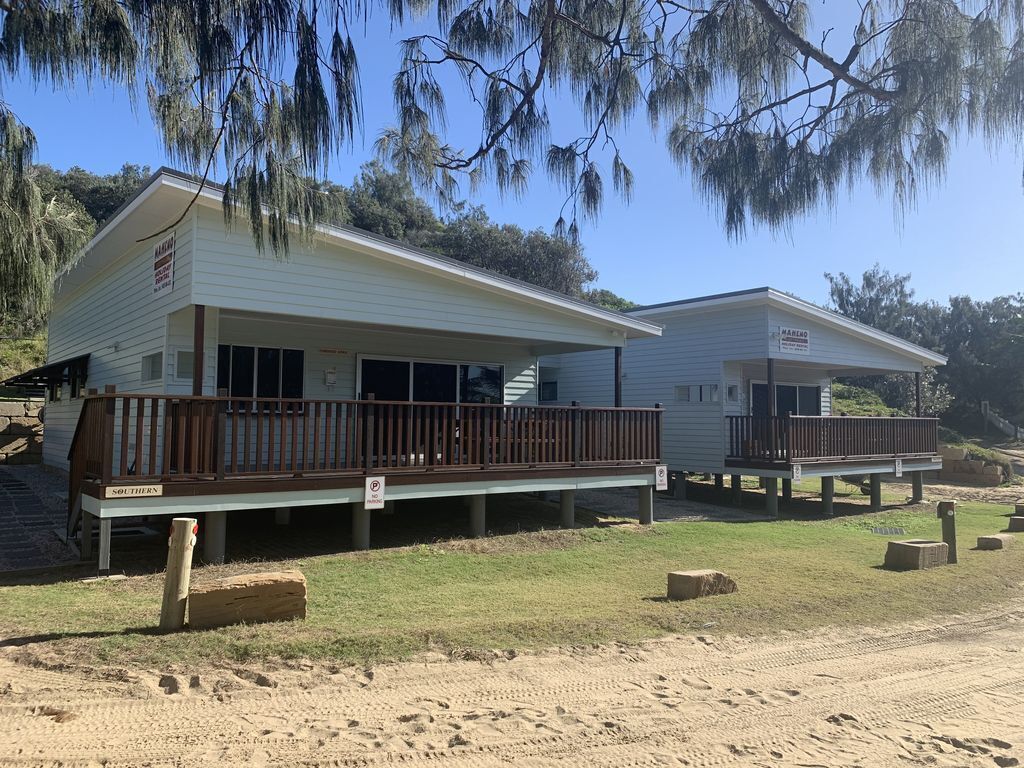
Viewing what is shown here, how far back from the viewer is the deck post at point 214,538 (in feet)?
26.0

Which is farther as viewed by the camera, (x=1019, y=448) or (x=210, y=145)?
(x=1019, y=448)

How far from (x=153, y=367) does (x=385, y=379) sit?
3.56 meters

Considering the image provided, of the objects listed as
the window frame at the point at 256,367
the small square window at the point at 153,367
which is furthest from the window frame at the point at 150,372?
the window frame at the point at 256,367

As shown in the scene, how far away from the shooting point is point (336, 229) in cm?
908

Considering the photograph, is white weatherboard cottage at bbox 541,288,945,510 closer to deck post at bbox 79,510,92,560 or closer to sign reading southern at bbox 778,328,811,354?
sign reading southern at bbox 778,328,811,354

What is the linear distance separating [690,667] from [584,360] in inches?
542

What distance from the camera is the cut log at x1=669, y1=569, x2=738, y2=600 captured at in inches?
275

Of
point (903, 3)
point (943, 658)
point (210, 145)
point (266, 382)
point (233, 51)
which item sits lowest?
point (943, 658)

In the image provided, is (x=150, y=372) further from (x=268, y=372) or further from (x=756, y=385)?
(x=756, y=385)

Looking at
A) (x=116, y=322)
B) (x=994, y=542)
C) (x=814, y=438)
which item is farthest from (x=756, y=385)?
(x=116, y=322)

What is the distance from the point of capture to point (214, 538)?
7941mm

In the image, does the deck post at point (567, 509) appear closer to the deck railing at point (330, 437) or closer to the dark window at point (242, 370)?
the deck railing at point (330, 437)

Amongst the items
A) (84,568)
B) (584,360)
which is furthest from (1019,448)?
(84,568)

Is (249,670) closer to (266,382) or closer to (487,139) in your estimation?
(487,139)
